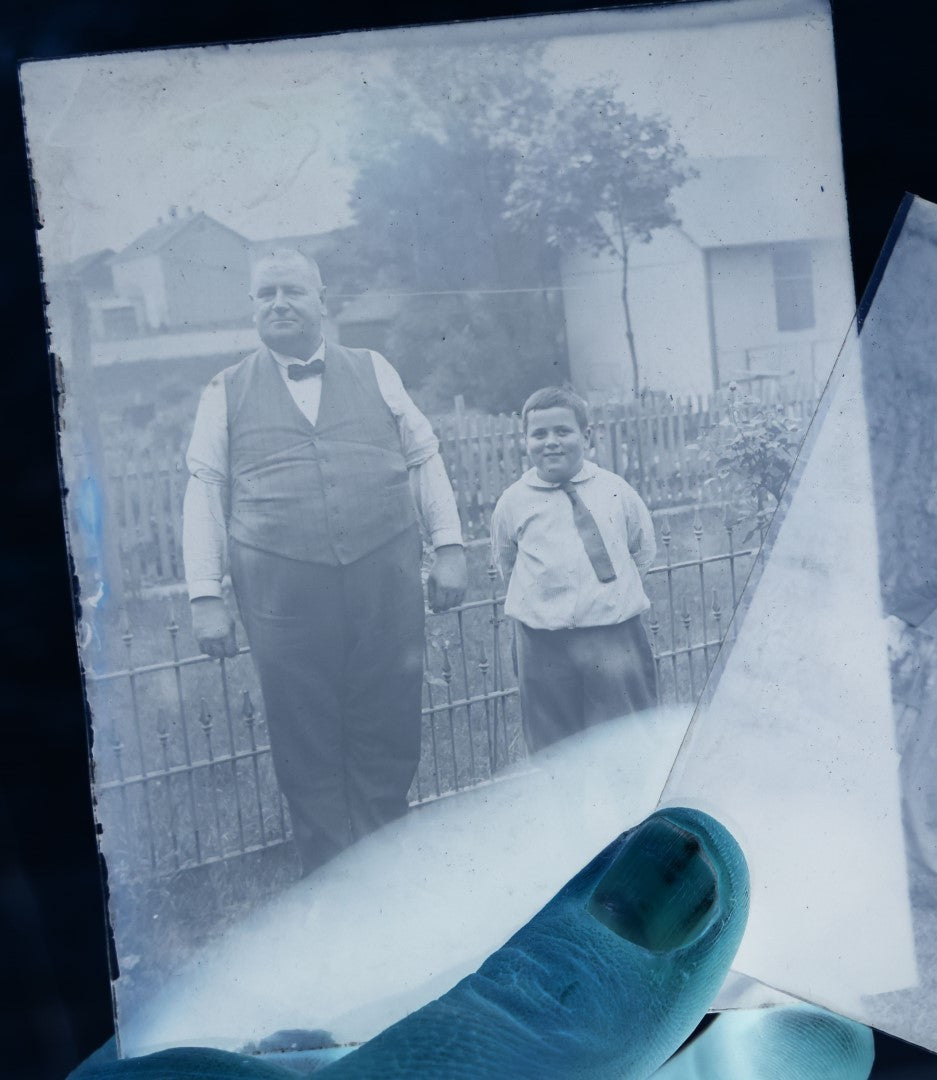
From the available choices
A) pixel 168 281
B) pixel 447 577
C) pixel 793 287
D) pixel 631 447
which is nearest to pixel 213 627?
pixel 447 577

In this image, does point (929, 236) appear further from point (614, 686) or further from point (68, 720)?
point (68, 720)

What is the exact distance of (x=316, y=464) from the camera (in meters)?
0.87

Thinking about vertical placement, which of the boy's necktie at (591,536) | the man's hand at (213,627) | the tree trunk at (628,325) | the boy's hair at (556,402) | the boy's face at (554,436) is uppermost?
the tree trunk at (628,325)

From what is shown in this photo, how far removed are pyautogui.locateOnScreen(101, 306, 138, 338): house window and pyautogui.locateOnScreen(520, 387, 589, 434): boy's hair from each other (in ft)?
1.25

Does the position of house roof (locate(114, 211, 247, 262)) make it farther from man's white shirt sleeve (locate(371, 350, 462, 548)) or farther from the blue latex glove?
the blue latex glove

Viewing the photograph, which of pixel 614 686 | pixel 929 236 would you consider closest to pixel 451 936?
pixel 614 686

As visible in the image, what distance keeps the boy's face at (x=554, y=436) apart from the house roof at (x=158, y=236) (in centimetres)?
37

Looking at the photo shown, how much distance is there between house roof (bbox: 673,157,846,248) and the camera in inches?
35.0

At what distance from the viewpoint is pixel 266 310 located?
0.87 meters

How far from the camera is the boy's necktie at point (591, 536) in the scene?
0.89m

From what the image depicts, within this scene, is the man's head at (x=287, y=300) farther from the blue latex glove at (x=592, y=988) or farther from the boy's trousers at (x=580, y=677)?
the blue latex glove at (x=592, y=988)

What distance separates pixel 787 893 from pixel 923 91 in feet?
2.58

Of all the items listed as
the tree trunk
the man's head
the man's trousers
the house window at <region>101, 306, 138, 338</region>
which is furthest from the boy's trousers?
the house window at <region>101, 306, 138, 338</region>

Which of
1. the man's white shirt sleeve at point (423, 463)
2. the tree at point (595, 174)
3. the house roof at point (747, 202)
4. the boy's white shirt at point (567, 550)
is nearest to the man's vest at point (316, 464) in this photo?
the man's white shirt sleeve at point (423, 463)
